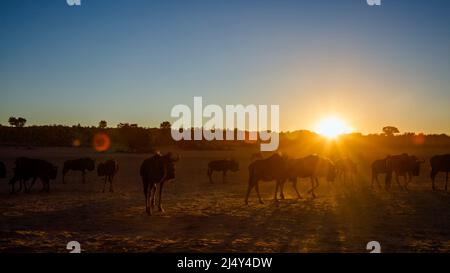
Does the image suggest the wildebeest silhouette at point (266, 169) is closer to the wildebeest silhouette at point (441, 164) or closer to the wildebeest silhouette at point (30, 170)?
A: the wildebeest silhouette at point (30, 170)

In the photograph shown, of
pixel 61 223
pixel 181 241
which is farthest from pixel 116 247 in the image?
pixel 61 223

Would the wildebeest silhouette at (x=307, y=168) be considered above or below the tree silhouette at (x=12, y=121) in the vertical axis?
below

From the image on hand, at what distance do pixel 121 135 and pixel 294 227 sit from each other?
82.0 metres

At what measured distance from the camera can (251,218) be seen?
1466cm

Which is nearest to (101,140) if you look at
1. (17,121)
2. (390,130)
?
(17,121)

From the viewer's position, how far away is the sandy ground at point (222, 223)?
1029cm

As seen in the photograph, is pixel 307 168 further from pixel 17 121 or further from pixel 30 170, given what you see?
pixel 17 121

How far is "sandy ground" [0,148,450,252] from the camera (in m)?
10.3

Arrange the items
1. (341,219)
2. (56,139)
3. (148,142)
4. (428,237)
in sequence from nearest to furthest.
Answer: (428,237) → (341,219) → (148,142) → (56,139)

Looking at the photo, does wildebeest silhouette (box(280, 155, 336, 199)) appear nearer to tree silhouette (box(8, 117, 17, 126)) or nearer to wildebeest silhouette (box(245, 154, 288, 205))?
wildebeest silhouette (box(245, 154, 288, 205))

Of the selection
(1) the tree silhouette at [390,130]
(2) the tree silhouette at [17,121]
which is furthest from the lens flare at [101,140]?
(1) the tree silhouette at [390,130]

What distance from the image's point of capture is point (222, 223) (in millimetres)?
13602
